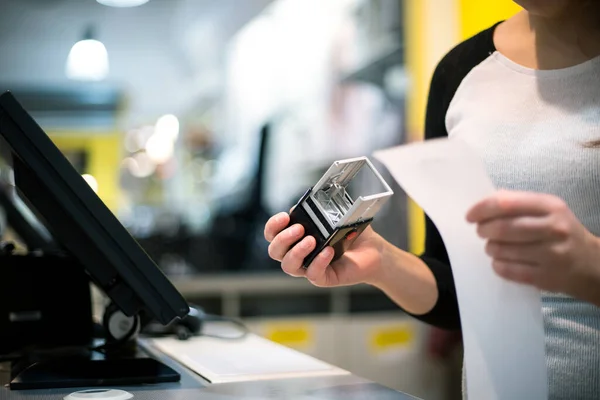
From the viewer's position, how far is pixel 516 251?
521mm

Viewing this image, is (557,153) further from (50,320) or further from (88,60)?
(88,60)

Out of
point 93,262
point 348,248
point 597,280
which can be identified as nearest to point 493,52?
point 348,248

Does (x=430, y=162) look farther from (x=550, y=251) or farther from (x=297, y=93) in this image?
(x=297, y=93)

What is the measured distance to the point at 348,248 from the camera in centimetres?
80

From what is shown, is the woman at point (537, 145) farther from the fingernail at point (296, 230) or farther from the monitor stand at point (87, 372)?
the monitor stand at point (87, 372)

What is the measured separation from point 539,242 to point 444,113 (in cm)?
44

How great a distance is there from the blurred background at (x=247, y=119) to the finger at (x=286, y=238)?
0.56 meters

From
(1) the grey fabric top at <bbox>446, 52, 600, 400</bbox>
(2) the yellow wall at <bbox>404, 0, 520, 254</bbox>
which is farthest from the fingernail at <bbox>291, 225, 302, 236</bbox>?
(2) the yellow wall at <bbox>404, 0, 520, 254</bbox>

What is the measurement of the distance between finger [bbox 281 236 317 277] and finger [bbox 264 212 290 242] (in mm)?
29

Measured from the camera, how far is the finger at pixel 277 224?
2.46ft

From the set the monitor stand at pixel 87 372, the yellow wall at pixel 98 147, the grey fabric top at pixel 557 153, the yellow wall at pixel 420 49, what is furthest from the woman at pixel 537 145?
the yellow wall at pixel 98 147

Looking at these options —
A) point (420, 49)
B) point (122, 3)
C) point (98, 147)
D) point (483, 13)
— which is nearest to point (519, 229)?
point (483, 13)

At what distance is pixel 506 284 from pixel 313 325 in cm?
212

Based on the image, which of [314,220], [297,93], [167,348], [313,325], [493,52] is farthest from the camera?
[297,93]
